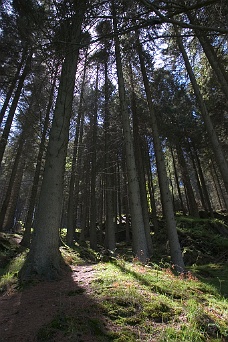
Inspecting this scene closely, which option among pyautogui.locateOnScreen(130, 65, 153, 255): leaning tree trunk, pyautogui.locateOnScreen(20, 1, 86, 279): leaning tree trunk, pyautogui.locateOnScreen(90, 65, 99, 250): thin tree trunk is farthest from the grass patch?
pyautogui.locateOnScreen(90, 65, 99, 250): thin tree trunk

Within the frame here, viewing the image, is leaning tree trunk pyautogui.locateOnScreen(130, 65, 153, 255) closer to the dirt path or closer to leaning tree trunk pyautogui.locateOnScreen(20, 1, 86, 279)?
leaning tree trunk pyautogui.locateOnScreen(20, 1, 86, 279)

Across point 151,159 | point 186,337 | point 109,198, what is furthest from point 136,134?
point 186,337

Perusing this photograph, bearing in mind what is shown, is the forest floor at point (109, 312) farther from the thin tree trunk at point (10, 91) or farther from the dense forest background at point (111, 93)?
the thin tree trunk at point (10, 91)

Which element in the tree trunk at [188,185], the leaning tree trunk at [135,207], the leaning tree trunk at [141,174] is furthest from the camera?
the tree trunk at [188,185]

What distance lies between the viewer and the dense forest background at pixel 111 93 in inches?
175

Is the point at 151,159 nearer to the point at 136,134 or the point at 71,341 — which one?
the point at 136,134

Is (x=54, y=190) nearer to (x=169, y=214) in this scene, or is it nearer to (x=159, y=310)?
(x=159, y=310)

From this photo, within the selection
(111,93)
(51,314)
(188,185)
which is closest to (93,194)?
(111,93)

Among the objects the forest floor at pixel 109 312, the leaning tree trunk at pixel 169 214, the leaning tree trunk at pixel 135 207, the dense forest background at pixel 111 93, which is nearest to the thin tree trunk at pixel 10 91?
the dense forest background at pixel 111 93

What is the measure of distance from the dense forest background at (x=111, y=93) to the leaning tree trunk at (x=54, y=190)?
0.08 ft

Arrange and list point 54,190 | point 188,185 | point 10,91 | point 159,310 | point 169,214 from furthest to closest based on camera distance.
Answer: point 188,185, point 10,91, point 169,214, point 54,190, point 159,310

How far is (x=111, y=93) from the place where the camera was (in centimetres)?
1480

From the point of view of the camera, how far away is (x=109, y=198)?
13.4 m

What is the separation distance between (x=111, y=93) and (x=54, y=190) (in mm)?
10763
